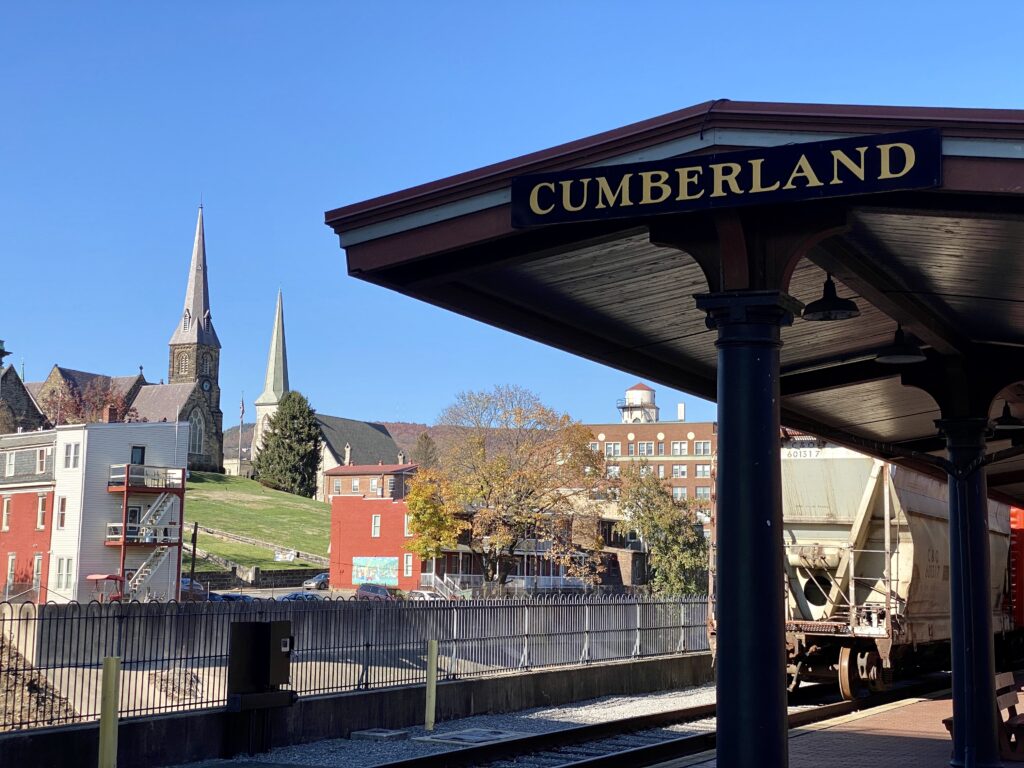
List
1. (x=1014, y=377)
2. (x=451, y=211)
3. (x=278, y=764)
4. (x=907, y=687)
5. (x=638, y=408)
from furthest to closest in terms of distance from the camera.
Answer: (x=638, y=408), (x=907, y=687), (x=278, y=764), (x=1014, y=377), (x=451, y=211)

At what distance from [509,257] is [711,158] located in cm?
171

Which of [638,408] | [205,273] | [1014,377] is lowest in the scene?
[1014,377]

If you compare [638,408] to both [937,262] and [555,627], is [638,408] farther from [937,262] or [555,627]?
[937,262]

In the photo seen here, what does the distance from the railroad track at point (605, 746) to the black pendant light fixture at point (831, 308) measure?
6099 millimetres

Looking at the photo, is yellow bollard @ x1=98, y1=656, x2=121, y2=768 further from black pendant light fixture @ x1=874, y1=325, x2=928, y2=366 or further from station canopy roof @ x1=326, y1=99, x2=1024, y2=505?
black pendant light fixture @ x1=874, y1=325, x2=928, y2=366

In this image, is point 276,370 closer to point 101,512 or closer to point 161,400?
point 161,400

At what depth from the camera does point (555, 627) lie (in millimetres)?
21406

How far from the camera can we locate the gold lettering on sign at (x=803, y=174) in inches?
287

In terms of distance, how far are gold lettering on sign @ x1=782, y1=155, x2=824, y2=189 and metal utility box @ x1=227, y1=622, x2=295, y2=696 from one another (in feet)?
30.0

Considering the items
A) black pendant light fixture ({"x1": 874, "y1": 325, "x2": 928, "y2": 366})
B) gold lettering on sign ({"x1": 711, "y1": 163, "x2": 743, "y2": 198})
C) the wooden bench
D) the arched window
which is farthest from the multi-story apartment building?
the arched window

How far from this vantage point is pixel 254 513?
380 feet

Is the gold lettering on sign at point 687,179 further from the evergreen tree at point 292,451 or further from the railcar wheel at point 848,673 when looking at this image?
the evergreen tree at point 292,451

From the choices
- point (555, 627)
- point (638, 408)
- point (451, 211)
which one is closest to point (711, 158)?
point (451, 211)

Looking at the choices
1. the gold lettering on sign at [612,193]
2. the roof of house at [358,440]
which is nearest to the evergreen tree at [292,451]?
the roof of house at [358,440]
